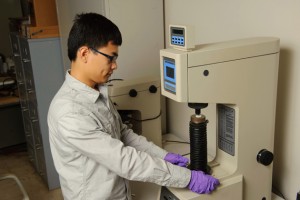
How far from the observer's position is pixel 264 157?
4.29 ft

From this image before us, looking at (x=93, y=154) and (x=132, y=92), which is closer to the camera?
(x=93, y=154)

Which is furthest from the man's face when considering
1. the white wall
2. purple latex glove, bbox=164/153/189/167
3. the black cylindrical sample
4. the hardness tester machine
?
the white wall

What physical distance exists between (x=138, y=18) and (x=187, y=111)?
636 mm

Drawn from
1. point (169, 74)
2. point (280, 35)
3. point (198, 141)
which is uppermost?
point (280, 35)

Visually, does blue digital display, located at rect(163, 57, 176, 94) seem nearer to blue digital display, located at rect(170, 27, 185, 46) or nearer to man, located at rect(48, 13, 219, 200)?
blue digital display, located at rect(170, 27, 185, 46)

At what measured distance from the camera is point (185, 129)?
2.05 metres

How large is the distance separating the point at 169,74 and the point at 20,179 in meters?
2.47

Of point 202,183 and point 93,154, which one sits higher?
point 93,154

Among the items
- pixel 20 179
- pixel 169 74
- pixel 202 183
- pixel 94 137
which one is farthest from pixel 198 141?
pixel 20 179

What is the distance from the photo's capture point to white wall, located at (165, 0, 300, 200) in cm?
131

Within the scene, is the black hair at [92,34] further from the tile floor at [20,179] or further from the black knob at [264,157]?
the tile floor at [20,179]

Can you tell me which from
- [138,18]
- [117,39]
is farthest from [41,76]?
[117,39]

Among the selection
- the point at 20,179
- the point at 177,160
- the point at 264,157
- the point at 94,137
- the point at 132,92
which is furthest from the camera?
the point at 20,179

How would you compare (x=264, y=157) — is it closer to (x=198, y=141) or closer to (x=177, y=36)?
(x=198, y=141)
